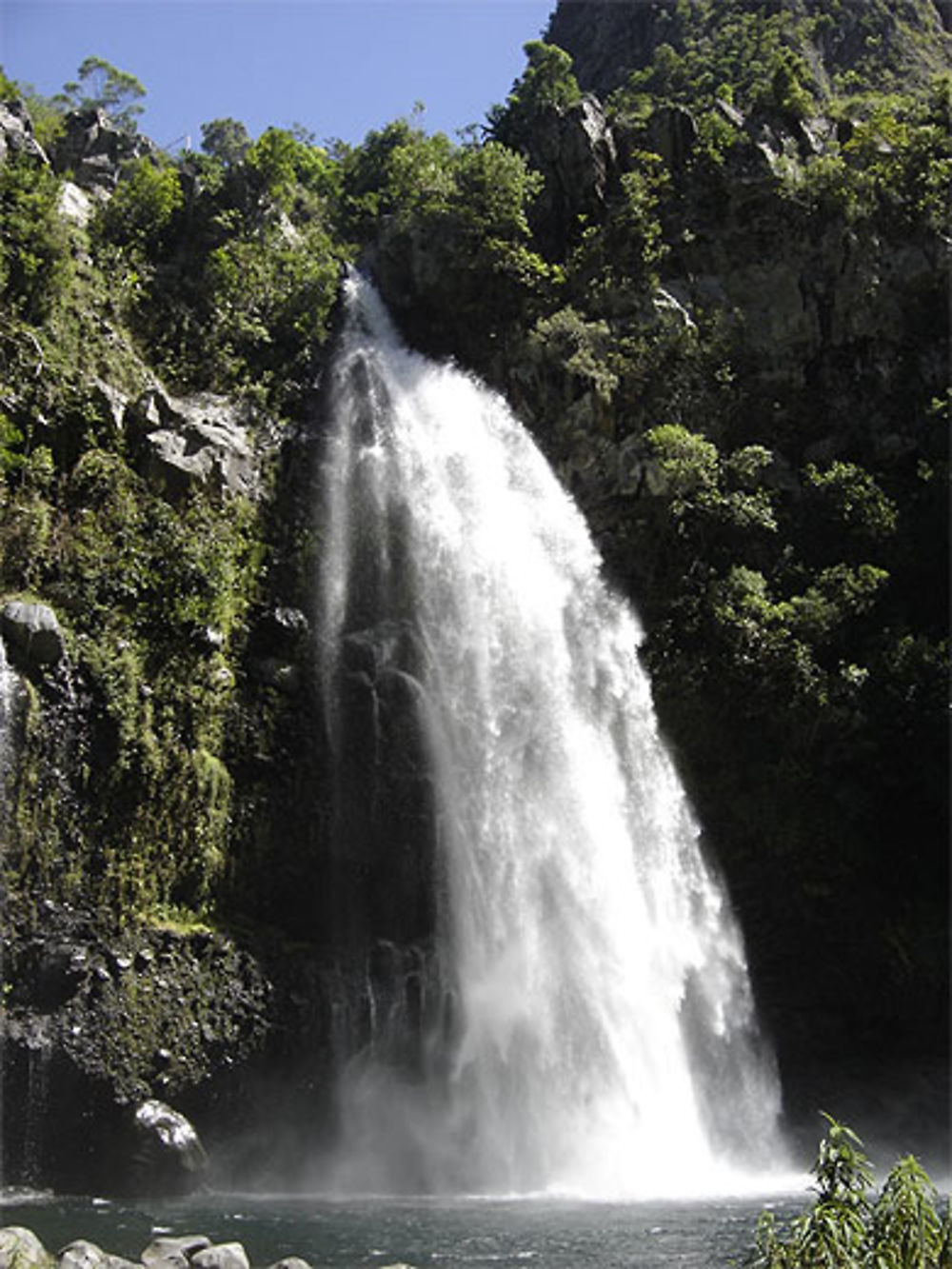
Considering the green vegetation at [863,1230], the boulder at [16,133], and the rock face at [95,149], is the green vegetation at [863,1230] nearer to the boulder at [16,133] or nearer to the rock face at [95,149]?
the boulder at [16,133]

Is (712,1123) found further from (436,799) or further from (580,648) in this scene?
(580,648)

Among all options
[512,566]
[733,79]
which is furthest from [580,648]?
[733,79]

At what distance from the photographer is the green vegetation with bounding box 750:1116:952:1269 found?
5.44 meters

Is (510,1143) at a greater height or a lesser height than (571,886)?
lesser

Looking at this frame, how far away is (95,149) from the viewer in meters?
30.9

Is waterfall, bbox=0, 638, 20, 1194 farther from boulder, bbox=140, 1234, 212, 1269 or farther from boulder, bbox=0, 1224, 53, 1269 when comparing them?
boulder, bbox=0, 1224, 53, 1269

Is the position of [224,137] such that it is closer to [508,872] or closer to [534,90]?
[534,90]

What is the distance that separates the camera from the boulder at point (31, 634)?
648 inches

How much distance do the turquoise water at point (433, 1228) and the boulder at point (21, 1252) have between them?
154cm

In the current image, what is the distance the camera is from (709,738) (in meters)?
20.7

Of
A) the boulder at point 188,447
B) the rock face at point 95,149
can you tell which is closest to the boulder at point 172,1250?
the boulder at point 188,447

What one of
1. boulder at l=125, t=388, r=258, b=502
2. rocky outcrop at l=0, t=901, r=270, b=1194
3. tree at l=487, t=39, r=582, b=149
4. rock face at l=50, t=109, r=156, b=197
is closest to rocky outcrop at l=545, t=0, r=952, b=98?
tree at l=487, t=39, r=582, b=149

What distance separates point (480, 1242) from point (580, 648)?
35.0 ft

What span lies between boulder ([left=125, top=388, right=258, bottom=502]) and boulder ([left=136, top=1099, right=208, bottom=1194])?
10.1m
